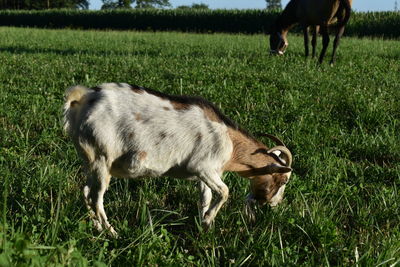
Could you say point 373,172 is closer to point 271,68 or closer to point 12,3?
point 271,68

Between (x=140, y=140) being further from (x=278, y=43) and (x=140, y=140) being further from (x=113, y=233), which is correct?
(x=278, y=43)

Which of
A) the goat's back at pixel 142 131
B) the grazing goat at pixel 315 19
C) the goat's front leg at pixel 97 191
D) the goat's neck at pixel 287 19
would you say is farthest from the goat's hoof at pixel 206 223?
the goat's neck at pixel 287 19

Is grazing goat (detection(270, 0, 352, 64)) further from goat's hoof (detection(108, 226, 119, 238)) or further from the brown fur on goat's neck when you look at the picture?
goat's hoof (detection(108, 226, 119, 238))

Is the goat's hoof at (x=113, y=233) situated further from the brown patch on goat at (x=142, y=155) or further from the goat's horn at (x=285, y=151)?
the goat's horn at (x=285, y=151)

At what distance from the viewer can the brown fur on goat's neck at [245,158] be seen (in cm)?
340

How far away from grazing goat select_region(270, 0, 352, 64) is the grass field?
2.83 metres

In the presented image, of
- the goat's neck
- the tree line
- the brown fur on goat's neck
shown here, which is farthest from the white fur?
the tree line

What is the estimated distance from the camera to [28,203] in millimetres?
3260

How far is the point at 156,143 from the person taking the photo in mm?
3115

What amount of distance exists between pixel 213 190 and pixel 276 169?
0.50 m

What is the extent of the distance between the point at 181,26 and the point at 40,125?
38.0m

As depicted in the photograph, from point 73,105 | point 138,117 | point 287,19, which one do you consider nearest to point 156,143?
point 138,117

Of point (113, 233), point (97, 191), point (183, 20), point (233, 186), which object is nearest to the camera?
point (113, 233)

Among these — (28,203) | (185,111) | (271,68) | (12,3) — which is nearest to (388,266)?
(185,111)
